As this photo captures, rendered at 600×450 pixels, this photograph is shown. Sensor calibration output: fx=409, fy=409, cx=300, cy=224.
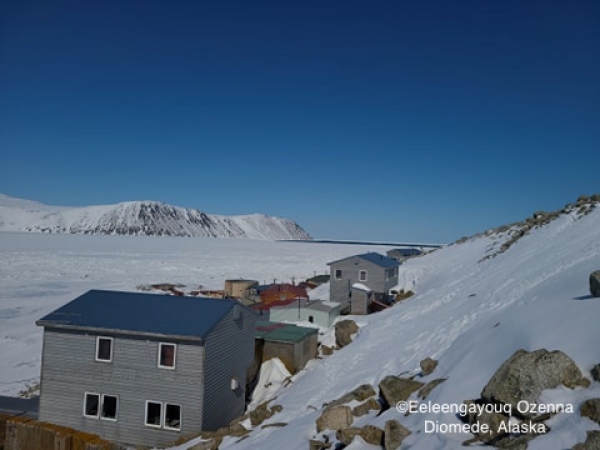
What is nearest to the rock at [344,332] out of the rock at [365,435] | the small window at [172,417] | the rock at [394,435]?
the small window at [172,417]

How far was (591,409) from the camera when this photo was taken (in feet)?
20.0

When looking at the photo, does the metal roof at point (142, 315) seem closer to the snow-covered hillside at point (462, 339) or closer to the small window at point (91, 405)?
the small window at point (91, 405)

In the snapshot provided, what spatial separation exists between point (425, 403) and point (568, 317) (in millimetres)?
3846

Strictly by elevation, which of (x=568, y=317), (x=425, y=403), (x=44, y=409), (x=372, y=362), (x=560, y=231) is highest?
(x=560, y=231)

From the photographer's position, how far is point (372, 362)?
18281 millimetres

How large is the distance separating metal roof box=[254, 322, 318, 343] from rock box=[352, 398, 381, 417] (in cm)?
1218

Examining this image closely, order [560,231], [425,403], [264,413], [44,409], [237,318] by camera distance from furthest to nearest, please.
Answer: [560,231], [237,318], [44,409], [264,413], [425,403]

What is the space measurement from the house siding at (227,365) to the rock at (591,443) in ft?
44.7

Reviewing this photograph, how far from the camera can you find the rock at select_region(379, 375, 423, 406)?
1067cm

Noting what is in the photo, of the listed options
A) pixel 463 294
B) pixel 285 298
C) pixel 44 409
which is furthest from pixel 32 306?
pixel 463 294

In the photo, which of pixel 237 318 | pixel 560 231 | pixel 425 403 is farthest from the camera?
pixel 560 231

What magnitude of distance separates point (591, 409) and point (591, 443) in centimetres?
86

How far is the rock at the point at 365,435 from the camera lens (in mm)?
8508

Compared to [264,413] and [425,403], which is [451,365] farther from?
[264,413]
